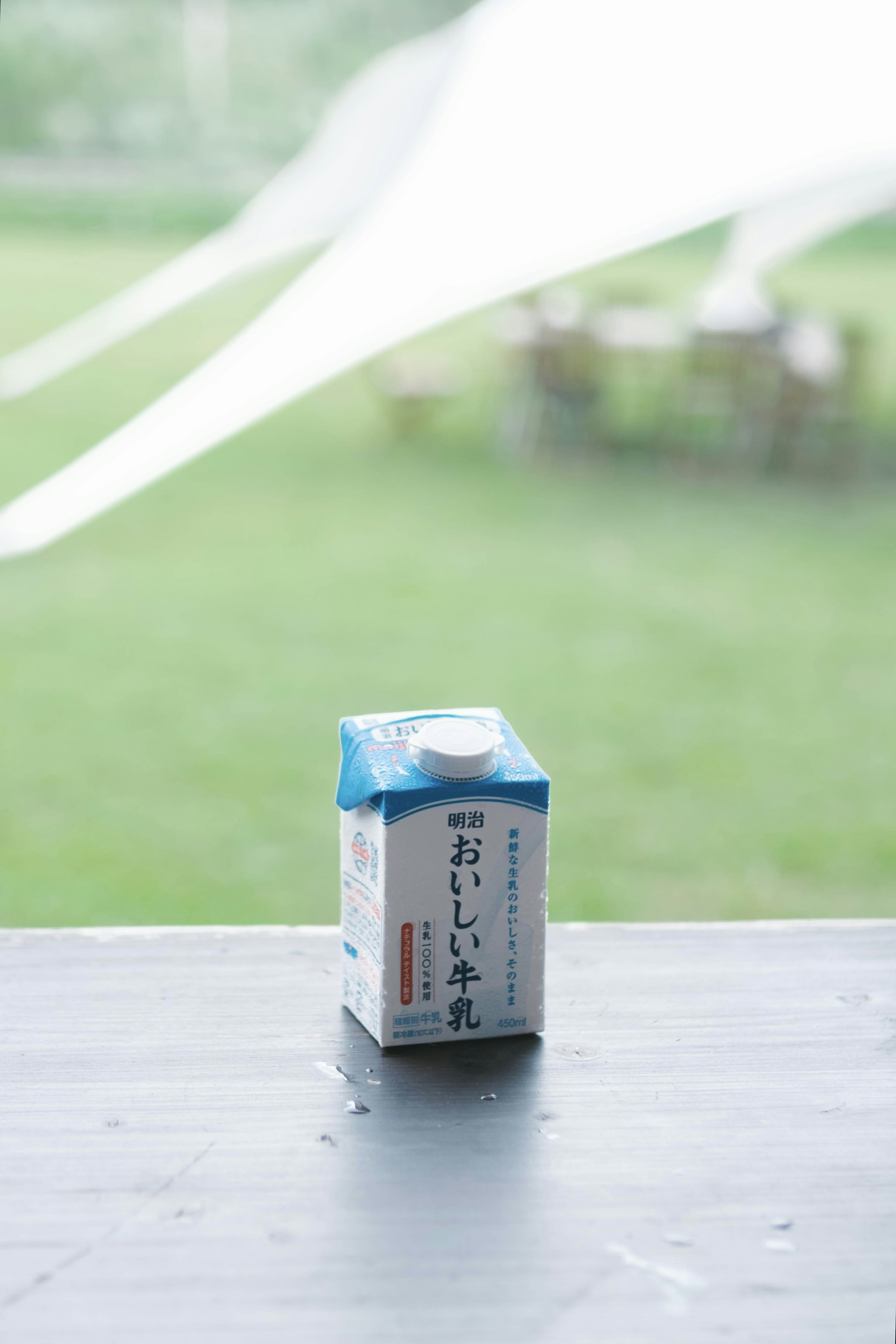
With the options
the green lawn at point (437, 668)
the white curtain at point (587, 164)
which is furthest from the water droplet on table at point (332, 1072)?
the white curtain at point (587, 164)

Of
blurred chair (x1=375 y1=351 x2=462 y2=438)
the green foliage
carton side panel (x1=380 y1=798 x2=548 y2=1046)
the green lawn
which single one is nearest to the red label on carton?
carton side panel (x1=380 y1=798 x2=548 y2=1046)

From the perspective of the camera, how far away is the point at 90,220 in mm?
13531

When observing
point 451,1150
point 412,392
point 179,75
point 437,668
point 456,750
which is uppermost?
point 179,75

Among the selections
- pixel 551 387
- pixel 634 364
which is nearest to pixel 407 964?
pixel 551 387

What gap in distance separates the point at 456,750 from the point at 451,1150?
0.72 feet

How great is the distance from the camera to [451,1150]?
2.37ft

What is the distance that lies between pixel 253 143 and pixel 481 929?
614 inches

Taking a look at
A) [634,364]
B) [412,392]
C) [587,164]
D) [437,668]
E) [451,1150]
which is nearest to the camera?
[451,1150]

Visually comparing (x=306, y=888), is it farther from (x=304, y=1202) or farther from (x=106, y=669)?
(x=304, y=1202)

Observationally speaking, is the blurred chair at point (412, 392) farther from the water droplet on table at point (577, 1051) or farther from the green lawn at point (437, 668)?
the water droplet on table at point (577, 1051)

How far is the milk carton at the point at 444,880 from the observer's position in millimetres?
763

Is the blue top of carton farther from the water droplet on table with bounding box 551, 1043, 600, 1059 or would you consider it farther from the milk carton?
the water droplet on table with bounding box 551, 1043, 600, 1059

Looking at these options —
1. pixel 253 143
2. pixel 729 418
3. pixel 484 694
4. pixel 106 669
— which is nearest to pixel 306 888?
pixel 484 694

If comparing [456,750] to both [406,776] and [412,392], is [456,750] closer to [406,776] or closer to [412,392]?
[406,776]
